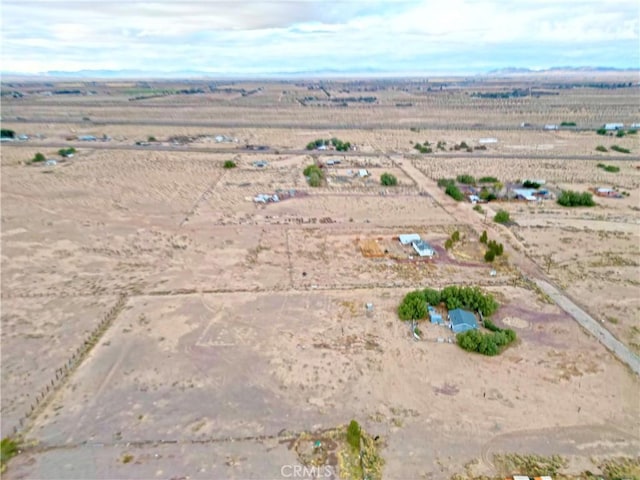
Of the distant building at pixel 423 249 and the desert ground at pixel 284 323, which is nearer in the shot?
the desert ground at pixel 284 323

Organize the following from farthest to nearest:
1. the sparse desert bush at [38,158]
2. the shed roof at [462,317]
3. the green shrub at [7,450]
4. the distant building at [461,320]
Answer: the sparse desert bush at [38,158], the shed roof at [462,317], the distant building at [461,320], the green shrub at [7,450]

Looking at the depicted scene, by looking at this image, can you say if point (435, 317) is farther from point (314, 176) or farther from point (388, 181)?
point (314, 176)

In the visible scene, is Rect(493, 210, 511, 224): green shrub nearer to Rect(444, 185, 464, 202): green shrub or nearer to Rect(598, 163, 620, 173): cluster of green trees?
Rect(444, 185, 464, 202): green shrub

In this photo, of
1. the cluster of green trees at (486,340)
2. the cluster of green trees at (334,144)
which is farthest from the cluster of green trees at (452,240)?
the cluster of green trees at (334,144)

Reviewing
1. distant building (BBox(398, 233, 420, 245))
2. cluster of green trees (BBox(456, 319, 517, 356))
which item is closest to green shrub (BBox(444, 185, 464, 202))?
distant building (BBox(398, 233, 420, 245))

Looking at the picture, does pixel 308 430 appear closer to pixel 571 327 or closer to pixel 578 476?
pixel 578 476

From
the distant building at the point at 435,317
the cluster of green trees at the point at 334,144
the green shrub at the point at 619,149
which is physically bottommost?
the green shrub at the point at 619,149

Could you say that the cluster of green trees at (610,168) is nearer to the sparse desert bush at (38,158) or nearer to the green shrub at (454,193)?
the green shrub at (454,193)
